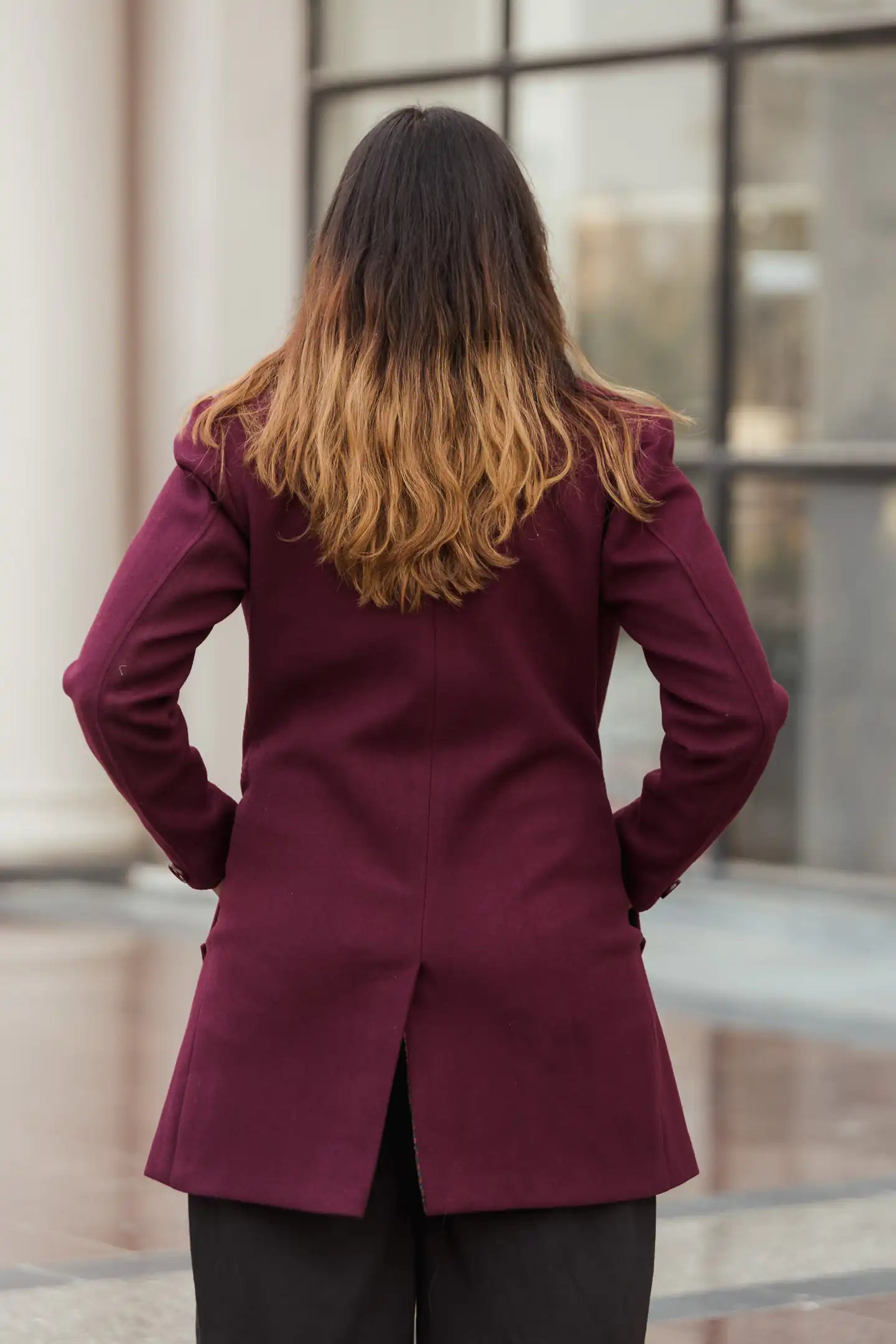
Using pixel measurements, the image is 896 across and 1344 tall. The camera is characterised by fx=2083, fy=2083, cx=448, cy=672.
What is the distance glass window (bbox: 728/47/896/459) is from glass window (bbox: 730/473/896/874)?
24 centimetres

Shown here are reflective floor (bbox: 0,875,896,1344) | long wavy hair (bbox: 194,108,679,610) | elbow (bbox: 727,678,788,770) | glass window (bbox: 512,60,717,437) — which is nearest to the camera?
long wavy hair (bbox: 194,108,679,610)

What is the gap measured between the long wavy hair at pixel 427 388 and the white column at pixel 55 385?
23.0 ft

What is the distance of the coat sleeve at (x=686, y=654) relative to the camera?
2180mm

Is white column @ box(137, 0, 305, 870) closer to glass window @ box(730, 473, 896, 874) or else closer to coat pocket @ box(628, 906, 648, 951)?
glass window @ box(730, 473, 896, 874)

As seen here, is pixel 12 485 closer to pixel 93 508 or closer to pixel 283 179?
pixel 93 508

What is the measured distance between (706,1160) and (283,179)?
540cm

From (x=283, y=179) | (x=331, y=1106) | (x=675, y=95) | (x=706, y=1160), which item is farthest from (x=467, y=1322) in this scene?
(x=283, y=179)

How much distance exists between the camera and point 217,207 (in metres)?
9.09

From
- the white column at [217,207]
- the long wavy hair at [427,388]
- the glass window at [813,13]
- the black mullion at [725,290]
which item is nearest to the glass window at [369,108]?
the white column at [217,207]

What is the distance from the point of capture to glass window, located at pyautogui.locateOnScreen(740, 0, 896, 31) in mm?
7816

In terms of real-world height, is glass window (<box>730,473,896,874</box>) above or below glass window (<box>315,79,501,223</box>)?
below

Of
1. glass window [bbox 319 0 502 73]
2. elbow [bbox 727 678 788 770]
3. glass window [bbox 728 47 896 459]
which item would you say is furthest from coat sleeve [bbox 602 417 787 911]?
glass window [bbox 319 0 502 73]

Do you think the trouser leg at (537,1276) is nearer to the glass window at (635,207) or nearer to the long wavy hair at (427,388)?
the long wavy hair at (427,388)

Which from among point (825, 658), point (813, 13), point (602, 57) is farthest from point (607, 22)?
point (825, 658)
